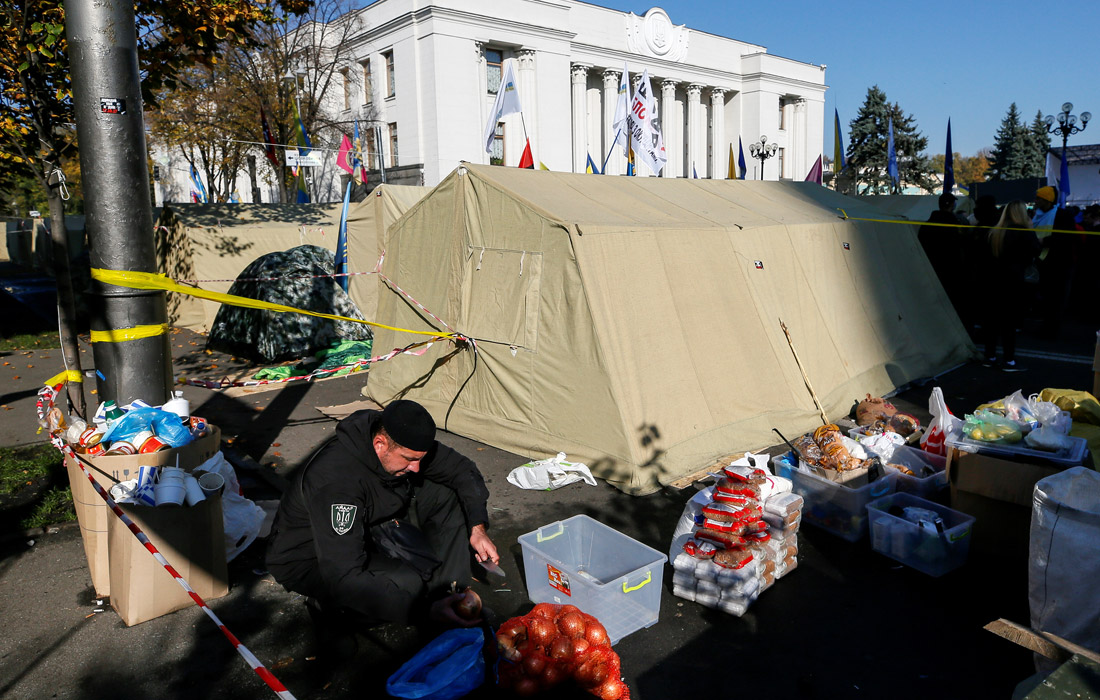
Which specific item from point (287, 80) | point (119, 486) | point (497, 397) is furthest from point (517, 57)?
point (119, 486)

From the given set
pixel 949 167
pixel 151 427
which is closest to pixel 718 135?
pixel 949 167

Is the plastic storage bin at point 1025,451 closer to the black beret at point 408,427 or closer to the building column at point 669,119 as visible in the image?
the black beret at point 408,427

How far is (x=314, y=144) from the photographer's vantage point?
31969 millimetres

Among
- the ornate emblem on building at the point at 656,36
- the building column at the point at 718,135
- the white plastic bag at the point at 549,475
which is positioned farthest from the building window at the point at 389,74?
the white plastic bag at the point at 549,475

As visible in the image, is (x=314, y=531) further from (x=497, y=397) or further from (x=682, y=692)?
(x=497, y=397)

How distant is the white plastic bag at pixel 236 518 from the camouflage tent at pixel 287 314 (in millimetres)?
6235

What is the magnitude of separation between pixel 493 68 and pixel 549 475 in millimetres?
36338

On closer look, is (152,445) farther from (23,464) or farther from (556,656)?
(23,464)

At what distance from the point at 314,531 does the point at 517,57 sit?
3903 centimetres

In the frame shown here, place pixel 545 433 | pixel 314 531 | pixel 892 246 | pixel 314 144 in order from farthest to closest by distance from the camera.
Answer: pixel 314 144 → pixel 892 246 → pixel 545 433 → pixel 314 531

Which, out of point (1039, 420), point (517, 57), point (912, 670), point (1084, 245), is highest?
point (517, 57)

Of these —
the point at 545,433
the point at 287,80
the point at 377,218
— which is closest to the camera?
A: the point at 545,433

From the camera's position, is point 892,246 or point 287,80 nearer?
point 892,246

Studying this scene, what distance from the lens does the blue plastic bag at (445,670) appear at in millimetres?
2676
